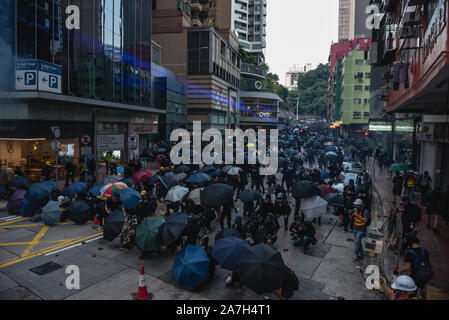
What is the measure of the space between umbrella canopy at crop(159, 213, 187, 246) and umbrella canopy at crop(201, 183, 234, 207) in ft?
8.41

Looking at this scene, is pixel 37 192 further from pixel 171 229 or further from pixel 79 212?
pixel 171 229

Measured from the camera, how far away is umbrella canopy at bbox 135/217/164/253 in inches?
344

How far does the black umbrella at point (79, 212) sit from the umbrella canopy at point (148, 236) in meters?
4.52

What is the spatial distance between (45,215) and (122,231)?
4277mm

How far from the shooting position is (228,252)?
7.15 m

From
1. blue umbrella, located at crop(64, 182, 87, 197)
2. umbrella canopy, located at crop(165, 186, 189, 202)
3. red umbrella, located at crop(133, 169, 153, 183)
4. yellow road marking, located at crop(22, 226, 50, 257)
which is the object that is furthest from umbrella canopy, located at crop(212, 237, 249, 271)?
red umbrella, located at crop(133, 169, 153, 183)

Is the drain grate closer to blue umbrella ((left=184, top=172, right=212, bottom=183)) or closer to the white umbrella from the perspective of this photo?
blue umbrella ((left=184, top=172, right=212, bottom=183))

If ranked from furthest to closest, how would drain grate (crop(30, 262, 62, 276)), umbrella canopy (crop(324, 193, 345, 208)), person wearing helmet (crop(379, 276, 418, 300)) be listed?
umbrella canopy (crop(324, 193, 345, 208)), drain grate (crop(30, 262, 62, 276)), person wearing helmet (crop(379, 276, 418, 300))

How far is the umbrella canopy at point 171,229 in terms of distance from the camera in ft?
27.7

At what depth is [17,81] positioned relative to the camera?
16.7 meters

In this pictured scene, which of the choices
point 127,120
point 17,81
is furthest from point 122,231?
point 127,120

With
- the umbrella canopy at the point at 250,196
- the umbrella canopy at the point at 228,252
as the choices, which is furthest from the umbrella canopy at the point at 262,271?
the umbrella canopy at the point at 250,196

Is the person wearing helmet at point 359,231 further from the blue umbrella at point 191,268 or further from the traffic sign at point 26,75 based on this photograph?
the traffic sign at point 26,75
